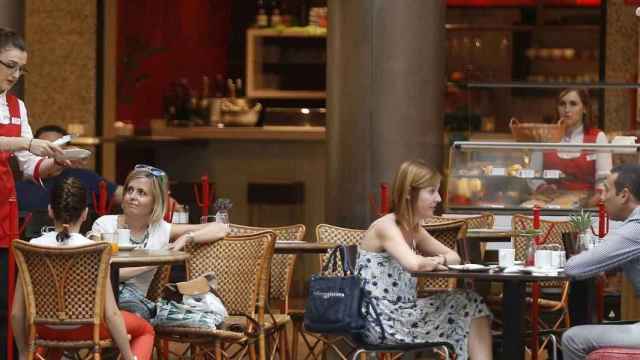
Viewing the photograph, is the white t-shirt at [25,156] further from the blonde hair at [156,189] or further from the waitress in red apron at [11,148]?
the blonde hair at [156,189]

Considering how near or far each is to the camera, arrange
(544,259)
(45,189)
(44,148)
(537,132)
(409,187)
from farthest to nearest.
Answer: (537,132) → (45,189) → (409,187) → (544,259) → (44,148)

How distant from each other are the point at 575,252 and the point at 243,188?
6.18 meters

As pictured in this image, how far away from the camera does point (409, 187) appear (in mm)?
7121

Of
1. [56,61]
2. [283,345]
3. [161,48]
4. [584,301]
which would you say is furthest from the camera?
[161,48]

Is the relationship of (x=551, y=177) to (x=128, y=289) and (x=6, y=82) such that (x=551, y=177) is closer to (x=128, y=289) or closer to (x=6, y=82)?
(x=128, y=289)

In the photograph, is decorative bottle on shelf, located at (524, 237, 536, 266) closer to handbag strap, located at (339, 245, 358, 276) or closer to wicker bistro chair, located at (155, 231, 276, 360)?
handbag strap, located at (339, 245, 358, 276)

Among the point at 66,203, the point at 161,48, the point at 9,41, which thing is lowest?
the point at 66,203

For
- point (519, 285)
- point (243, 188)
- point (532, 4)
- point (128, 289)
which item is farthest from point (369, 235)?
point (532, 4)

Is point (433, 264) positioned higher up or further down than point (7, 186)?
further down

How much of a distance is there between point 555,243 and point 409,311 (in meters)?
2.21

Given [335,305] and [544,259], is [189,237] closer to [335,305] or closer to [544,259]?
[335,305]

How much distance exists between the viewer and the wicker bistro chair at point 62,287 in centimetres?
673

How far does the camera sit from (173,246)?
25.2 feet

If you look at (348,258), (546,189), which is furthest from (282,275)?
(546,189)
